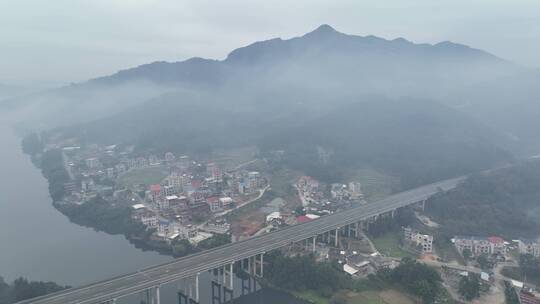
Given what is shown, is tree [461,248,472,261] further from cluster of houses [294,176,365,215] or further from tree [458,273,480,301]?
cluster of houses [294,176,365,215]

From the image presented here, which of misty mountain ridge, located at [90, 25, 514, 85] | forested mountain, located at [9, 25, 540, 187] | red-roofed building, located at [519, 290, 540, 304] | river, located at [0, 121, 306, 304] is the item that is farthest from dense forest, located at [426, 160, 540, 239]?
misty mountain ridge, located at [90, 25, 514, 85]

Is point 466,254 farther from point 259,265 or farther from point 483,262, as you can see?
point 259,265

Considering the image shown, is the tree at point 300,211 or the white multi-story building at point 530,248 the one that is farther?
the tree at point 300,211

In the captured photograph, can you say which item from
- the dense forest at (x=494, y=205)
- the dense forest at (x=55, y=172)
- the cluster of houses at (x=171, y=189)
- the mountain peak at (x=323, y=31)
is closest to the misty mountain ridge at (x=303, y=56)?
the mountain peak at (x=323, y=31)

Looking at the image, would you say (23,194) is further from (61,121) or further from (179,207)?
(61,121)

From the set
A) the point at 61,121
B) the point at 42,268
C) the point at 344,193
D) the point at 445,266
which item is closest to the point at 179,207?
the point at 42,268

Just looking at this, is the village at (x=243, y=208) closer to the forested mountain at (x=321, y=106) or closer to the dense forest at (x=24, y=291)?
the forested mountain at (x=321, y=106)
